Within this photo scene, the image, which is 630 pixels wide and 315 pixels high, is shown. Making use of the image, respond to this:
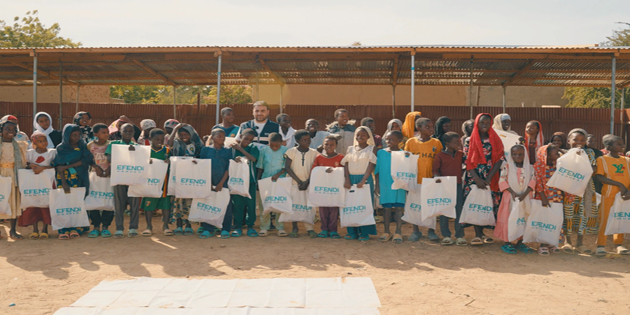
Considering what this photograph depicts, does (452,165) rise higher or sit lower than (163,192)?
higher

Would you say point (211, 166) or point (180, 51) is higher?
point (180, 51)

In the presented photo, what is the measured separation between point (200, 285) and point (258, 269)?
79 centimetres

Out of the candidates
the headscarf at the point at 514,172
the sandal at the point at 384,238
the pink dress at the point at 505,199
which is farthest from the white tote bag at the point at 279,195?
the headscarf at the point at 514,172

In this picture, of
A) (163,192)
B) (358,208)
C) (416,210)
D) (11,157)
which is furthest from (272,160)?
(11,157)

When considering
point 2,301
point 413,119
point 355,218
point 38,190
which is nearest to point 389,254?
point 355,218

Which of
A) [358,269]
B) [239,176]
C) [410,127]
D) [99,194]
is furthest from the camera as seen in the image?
[410,127]

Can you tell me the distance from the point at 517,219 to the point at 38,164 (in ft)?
19.9

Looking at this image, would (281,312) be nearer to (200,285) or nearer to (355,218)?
(200,285)

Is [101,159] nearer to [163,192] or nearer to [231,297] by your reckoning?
[163,192]

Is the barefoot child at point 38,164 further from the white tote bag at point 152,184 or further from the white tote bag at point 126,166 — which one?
the white tote bag at point 152,184

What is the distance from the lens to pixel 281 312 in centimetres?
391

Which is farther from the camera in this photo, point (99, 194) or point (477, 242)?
point (99, 194)

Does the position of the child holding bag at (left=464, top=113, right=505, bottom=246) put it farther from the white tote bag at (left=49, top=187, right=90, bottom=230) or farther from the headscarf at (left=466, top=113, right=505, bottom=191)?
the white tote bag at (left=49, top=187, right=90, bottom=230)

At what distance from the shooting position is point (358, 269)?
206 inches
